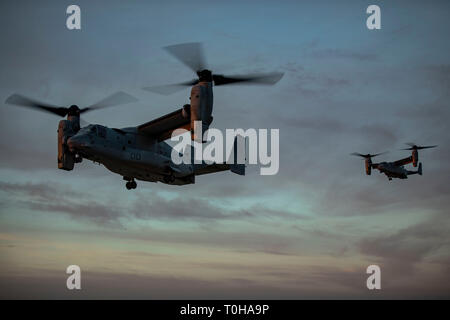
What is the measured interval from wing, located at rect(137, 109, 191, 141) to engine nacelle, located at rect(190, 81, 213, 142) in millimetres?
6005

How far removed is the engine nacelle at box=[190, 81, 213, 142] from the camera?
27.7 m

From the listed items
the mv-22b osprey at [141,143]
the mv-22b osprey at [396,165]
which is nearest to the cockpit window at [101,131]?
the mv-22b osprey at [141,143]

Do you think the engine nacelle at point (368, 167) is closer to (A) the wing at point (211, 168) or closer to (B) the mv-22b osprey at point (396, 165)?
(B) the mv-22b osprey at point (396, 165)

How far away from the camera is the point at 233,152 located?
38594 mm

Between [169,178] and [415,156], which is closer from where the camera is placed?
[169,178]

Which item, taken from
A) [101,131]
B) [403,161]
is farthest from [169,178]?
[403,161]

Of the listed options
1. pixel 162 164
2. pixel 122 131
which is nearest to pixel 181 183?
pixel 162 164

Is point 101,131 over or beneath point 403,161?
beneath

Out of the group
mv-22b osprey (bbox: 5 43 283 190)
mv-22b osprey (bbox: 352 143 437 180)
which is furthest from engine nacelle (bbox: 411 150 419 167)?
mv-22b osprey (bbox: 5 43 283 190)

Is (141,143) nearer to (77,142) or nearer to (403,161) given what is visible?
(77,142)

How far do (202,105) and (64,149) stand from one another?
1127 centimetres

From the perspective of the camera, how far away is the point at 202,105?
27.8m

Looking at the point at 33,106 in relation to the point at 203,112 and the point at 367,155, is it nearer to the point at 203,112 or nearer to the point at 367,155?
the point at 203,112
